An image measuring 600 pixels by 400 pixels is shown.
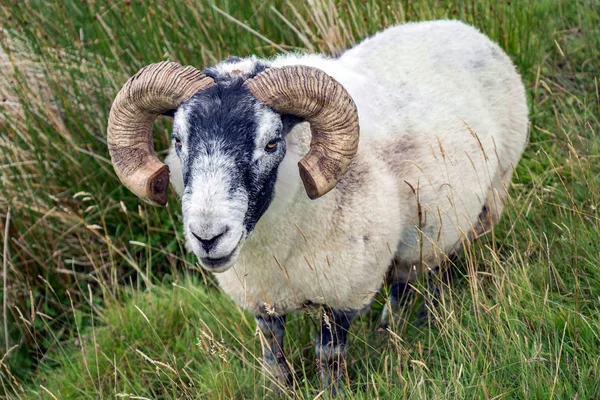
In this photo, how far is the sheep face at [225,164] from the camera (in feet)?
9.78

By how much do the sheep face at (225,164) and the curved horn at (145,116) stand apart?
10 centimetres

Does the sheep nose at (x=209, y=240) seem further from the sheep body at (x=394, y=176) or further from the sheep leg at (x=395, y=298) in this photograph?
the sheep leg at (x=395, y=298)

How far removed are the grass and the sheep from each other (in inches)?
12.9

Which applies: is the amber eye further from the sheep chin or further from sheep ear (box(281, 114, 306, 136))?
the sheep chin

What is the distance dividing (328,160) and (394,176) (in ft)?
2.63

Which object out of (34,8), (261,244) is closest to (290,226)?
(261,244)

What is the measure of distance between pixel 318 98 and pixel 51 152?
323 centimetres

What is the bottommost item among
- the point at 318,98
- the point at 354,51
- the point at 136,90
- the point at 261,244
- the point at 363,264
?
the point at 363,264

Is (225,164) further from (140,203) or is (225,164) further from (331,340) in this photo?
(140,203)

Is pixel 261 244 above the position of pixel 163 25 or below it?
below

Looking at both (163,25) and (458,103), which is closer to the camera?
(458,103)

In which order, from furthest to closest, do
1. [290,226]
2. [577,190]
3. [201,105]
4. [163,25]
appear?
[163,25]
[577,190]
[290,226]
[201,105]

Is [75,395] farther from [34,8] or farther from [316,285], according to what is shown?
[34,8]

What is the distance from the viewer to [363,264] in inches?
147
